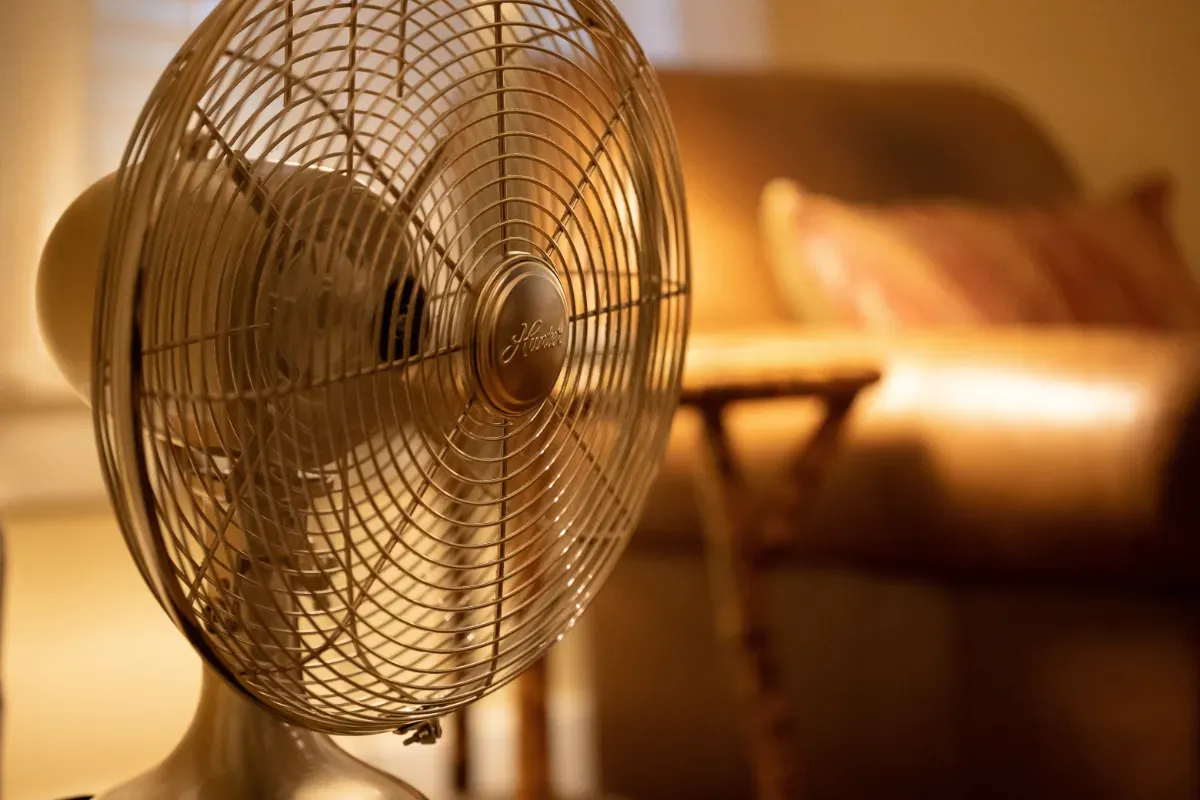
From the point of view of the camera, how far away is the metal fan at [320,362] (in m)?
0.57

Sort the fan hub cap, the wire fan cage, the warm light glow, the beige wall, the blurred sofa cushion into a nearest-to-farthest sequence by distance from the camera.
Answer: the wire fan cage → the fan hub cap → the warm light glow → the blurred sofa cushion → the beige wall

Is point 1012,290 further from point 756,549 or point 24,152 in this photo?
point 24,152

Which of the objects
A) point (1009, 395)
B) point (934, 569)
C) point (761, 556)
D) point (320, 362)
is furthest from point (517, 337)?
point (934, 569)

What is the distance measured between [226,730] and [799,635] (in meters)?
0.99

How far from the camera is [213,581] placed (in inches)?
23.6

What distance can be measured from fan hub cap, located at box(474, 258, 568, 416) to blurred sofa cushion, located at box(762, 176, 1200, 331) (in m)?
0.97

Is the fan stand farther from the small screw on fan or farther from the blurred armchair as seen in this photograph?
the small screw on fan

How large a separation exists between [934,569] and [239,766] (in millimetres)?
891

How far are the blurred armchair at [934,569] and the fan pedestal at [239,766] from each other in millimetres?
551

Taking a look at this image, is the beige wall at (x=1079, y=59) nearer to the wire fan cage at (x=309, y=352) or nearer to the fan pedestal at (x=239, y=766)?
the wire fan cage at (x=309, y=352)

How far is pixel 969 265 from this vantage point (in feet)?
5.61

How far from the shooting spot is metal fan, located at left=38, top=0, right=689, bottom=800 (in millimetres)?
567

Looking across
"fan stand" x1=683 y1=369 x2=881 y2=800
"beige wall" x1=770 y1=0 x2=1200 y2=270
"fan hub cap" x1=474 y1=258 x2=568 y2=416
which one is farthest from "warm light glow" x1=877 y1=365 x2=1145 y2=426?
"beige wall" x1=770 y1=0 x2=1200 y2=270

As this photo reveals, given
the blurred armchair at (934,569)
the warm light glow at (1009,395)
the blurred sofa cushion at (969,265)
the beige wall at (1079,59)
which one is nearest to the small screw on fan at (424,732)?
the blurred armchair at (934,569)
